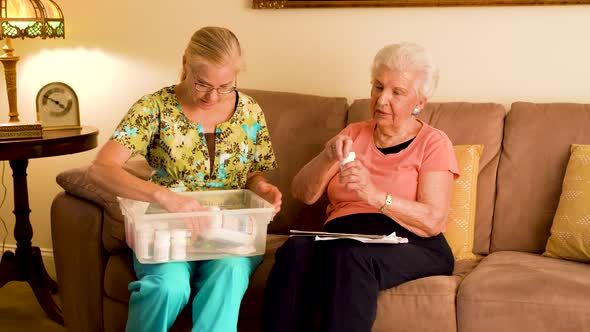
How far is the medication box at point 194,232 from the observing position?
2109 mm

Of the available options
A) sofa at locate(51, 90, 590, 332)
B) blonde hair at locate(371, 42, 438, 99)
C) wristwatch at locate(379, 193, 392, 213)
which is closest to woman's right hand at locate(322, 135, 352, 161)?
wristwatch at locate(379, 193, 392, 213)

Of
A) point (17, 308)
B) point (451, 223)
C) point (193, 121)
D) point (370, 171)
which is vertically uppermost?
point (193, 121)

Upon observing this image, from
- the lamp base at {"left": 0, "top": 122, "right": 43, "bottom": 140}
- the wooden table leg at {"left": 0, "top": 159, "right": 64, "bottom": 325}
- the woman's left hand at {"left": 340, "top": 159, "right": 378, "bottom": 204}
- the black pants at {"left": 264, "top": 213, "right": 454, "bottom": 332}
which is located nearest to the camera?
the black pants at {"left": 264, "top": 213, "right": 454, "bottom": 332}

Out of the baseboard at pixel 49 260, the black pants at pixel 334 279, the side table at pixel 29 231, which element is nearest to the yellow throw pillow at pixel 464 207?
the black pants at pixel 334 279

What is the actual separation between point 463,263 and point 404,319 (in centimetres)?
47

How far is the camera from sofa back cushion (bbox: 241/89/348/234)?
2764 millimetres

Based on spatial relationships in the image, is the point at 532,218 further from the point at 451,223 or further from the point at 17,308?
the point at 17,308

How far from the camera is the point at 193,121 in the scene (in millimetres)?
2377

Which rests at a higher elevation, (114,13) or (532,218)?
(114,13)

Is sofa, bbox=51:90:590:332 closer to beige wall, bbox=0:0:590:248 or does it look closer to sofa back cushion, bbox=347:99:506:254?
sofa back cushion, bbox=347:99:506:254

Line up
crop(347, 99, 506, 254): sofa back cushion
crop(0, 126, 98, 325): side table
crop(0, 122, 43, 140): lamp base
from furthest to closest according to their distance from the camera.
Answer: crop(0, 126, 98, 325): side table, crop(0, 122, 43, 140): lamp base, crop(347, 99, 506, 254): sofa back cushion

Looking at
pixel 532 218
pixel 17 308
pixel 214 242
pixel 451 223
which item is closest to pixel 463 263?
pixel 451 223

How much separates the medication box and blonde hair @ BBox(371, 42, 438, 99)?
59cm

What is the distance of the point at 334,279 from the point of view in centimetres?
210
